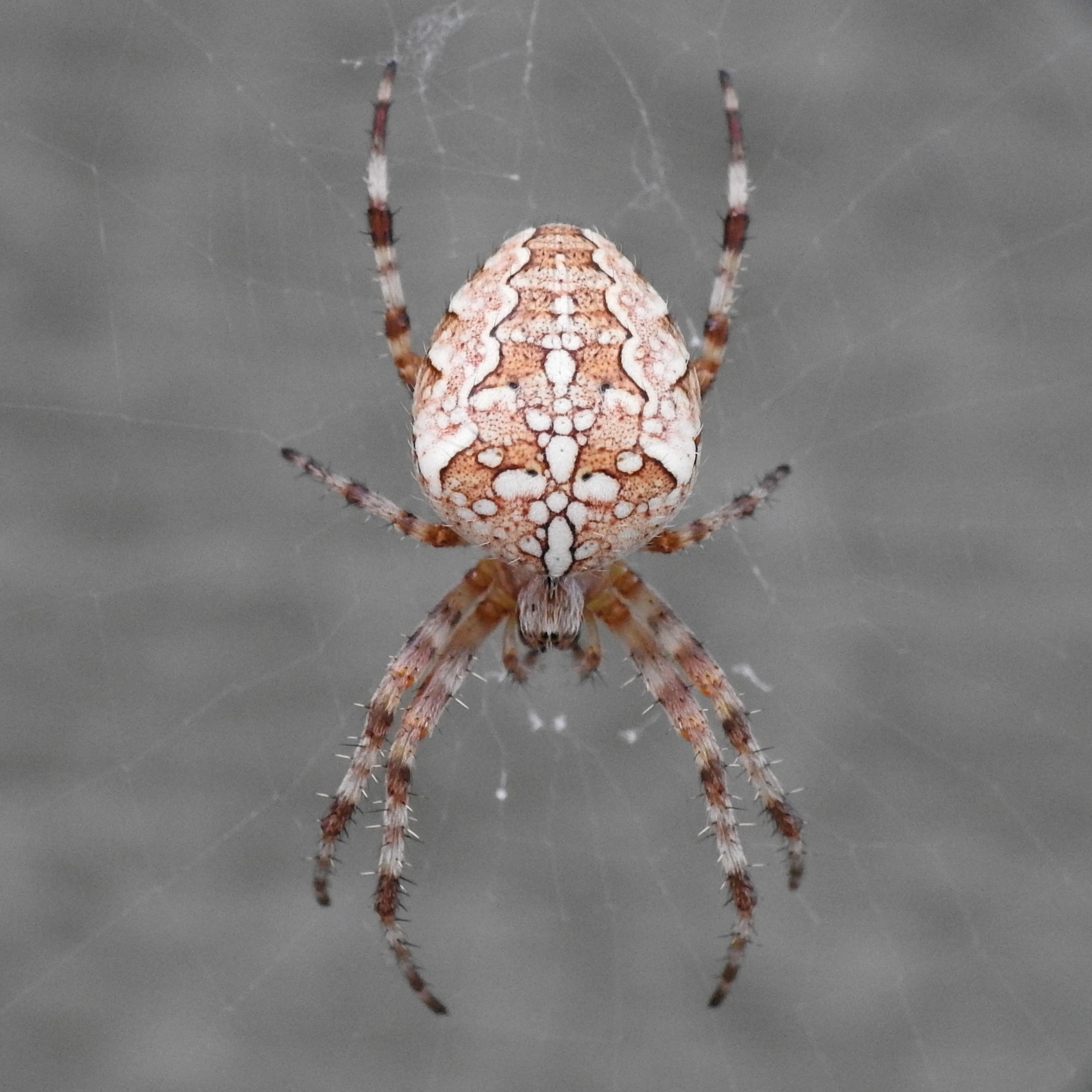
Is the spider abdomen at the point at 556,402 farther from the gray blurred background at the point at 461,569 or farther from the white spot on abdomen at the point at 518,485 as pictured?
the gray blurred background at the point at 461,569

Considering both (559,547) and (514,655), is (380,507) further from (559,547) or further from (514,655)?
(514,655)

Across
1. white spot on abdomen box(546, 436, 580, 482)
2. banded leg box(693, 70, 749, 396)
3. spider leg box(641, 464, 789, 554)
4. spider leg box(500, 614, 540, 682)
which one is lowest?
spider leg box(500, 614, 540, 682)

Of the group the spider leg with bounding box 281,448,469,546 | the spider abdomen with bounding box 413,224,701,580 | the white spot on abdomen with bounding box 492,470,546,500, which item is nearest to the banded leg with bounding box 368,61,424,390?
the spider abdomen with bounding box 413,224,701,580

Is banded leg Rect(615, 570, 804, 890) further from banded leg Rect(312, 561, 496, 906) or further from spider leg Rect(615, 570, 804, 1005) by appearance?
banded leg Rect(312, 561, 496, 906)

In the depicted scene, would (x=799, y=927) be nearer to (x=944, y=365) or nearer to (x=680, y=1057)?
(x=680, y=1057)

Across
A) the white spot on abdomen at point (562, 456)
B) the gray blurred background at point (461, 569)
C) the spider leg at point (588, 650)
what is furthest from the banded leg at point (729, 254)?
the gray blurred background at point (461, 569)

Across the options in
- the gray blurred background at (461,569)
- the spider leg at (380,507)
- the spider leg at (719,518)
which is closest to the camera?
the spider leg at (380,507)
